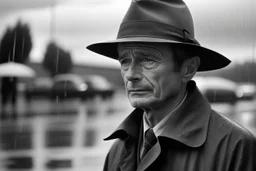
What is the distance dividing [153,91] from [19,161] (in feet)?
23.2

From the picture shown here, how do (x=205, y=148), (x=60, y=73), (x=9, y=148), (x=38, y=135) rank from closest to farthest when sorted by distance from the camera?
(x=205, y=148) < (x=9, y=148) < (x=38, y=135) < (x=60, y=73)

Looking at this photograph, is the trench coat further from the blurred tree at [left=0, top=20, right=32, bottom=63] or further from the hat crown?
the blurred tree at [left=0, top=20, right=32, bottom=63]

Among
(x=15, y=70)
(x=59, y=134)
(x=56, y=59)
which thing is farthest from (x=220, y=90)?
(x=59, y=134)

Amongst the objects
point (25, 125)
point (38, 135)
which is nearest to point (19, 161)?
point (38, 135)

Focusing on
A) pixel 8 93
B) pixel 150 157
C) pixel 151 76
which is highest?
pixel 151 76

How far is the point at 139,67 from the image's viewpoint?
5.62ft

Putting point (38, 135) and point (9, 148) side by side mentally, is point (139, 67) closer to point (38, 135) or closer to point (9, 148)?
point (9, 148)

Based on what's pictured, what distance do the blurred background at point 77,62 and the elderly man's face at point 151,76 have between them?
44.6ft

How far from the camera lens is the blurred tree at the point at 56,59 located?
2048 centimetres

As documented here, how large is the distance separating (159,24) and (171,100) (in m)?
0.28

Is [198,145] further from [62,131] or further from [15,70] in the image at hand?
[15,70]

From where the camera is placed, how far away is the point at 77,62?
22.1 meters

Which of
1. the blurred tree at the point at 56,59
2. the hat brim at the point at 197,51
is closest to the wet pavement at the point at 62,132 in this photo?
the blurred tree at the point at 56,59

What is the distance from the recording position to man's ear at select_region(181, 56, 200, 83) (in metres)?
1.77
